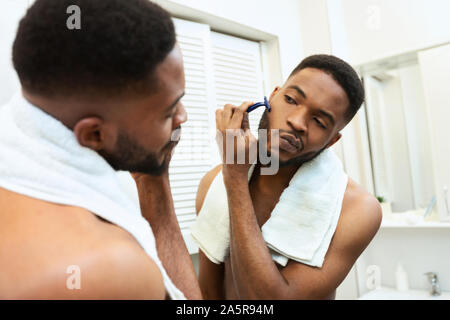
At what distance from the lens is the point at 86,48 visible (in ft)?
1.13

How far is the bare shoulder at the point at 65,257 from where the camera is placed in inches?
12.2

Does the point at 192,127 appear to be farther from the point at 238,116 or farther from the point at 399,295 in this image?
the point at 399,295

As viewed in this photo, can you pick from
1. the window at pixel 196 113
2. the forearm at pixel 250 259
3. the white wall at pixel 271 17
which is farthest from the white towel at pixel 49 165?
the white wall at pixel 271 17

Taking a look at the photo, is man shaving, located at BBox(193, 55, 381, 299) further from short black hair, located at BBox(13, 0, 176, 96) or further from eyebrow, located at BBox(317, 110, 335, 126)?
short black hair, located at BBox(13, 0, 176, 96)

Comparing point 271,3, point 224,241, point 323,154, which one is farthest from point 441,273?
point 271,3

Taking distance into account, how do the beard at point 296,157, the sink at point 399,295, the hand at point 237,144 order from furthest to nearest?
the sink at point 399,295
the beard at point 296,157
the hand at point 237,144

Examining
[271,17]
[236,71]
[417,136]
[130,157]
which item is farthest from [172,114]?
[417,136]

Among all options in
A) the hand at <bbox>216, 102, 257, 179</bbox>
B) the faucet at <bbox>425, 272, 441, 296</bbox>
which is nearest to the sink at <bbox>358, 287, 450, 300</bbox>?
the faucet at <bbox>425, 272, 441, 296</bbox>

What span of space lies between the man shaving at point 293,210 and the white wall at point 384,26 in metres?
1.03

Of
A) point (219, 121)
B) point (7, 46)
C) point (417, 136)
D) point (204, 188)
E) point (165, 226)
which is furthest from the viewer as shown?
point (417, 136)

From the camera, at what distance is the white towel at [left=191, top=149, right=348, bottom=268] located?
0.67 metres

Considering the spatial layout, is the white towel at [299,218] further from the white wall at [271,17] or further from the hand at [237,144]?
the white wall at [271,17]

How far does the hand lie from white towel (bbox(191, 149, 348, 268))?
139 millimetres

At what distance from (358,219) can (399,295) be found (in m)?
0.99
